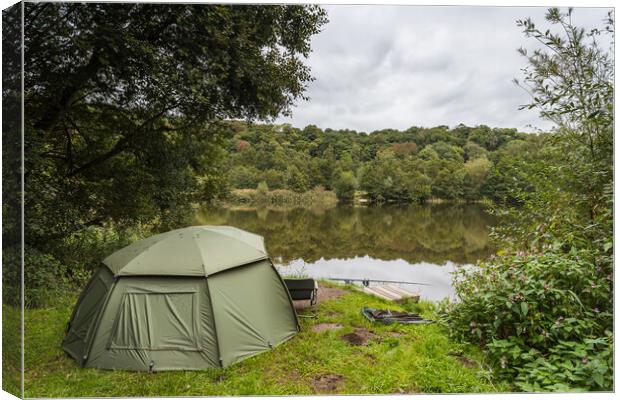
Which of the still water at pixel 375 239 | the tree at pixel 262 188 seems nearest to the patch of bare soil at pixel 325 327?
the still water at pixel 375 239

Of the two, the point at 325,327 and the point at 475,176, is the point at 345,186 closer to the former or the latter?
the point at 475,176

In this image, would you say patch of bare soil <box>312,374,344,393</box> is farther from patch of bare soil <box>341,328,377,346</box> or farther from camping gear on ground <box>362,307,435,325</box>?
camping gear on ground <box>362,307,435,325</box>

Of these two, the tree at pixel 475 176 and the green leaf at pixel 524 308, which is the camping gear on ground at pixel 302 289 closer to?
the green leaf at pixel 524 308

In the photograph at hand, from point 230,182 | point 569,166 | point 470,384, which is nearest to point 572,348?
point 470,384

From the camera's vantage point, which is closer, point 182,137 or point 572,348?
point 572,348

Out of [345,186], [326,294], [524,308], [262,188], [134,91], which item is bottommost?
[326,294]

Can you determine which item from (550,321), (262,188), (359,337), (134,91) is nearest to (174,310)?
(359,337)

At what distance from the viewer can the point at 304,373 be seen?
328 centimetres

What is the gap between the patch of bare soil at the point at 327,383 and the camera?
3.08m

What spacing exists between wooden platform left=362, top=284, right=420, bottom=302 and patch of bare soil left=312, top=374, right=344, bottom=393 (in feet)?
8.70

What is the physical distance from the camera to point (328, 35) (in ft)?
14.1

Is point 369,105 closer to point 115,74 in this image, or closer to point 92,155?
point 115,74

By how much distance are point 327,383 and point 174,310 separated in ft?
5.36

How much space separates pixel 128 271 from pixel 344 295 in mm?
3569
